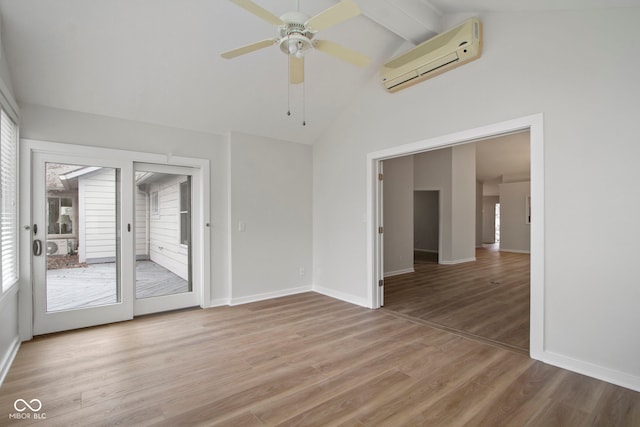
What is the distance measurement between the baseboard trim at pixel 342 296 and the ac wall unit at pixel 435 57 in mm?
2964

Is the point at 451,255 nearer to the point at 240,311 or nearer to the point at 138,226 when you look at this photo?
the point at 240,311

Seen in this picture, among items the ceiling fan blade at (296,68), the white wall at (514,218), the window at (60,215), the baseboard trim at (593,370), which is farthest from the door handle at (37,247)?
the white wall at (514,218)

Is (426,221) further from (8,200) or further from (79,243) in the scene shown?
(8,200)

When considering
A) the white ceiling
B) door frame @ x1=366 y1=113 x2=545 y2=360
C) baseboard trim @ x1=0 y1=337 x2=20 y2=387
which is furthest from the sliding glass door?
door frame @ x1=366 y1=113 x2=545 y2=360

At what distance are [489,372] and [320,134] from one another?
13.4 ft

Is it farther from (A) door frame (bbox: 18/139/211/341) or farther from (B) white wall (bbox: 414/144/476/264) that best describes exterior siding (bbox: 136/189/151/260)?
(B) white wall (bbox: 414/144/476/264)

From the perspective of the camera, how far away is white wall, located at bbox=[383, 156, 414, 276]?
273 inches

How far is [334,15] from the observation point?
2.04 meters

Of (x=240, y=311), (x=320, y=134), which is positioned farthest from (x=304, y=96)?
(x=240, y=311)

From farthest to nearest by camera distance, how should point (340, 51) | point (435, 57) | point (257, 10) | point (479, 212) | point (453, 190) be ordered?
point (479, 212) → point (453, 190) → point (435, 57) → point (340, 51) → point (257, 10)

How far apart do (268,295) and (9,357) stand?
2.96 m

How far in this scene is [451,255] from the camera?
27.1 feet

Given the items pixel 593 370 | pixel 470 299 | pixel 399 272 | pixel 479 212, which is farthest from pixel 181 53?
pixel 479 212

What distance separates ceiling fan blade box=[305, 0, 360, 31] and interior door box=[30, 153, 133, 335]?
313 cm
